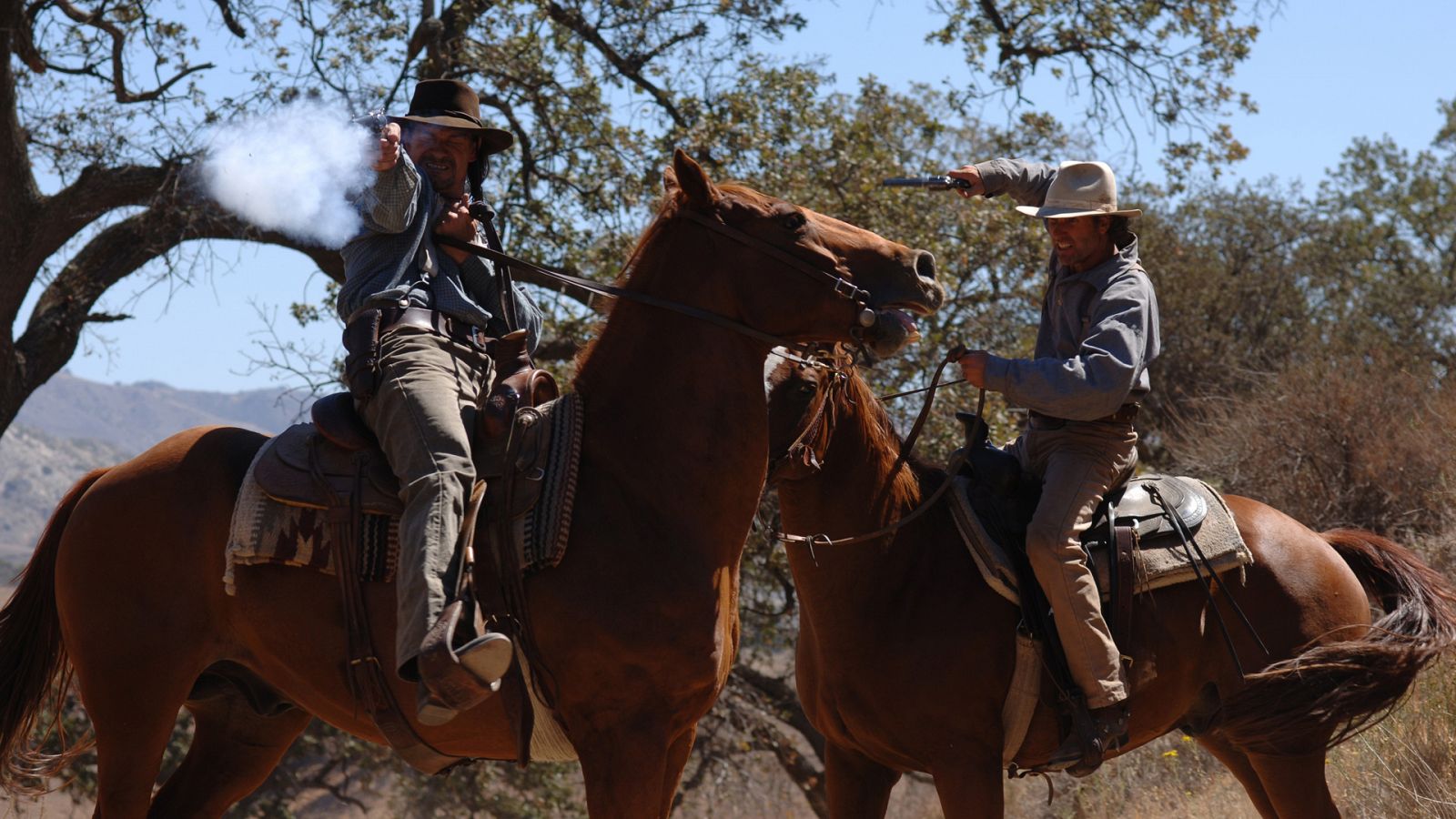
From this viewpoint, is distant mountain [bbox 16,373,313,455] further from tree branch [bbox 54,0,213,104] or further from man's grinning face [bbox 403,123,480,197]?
man's grinning face [bbox 403,123,480,197]

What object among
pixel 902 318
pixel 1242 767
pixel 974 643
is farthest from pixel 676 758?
pixel 1242 767

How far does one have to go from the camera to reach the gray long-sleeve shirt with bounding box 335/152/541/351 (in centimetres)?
409

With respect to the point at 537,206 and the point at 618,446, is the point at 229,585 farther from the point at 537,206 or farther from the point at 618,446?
the point at 537,206

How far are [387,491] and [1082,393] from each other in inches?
99.0

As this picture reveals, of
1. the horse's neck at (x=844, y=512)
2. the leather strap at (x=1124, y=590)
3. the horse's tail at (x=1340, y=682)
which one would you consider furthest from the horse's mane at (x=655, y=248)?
the horse's tail at (x=1340, y=682)

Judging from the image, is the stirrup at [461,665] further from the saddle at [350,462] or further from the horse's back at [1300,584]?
the horse's back at [1300,584]

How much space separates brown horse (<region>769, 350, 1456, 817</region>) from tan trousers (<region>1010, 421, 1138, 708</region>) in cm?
26

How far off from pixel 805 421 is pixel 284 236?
306 inches

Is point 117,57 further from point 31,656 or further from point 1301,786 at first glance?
point 1301,786

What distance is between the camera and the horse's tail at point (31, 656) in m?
4.72

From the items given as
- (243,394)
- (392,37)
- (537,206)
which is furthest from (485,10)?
(243,394)

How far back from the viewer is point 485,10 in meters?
11.5

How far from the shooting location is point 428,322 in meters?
4.23

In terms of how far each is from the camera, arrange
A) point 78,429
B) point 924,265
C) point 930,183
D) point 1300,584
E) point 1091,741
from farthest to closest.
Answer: point 78,429, point 1300,584, point 930,183, point 1091,741, point 924,265
